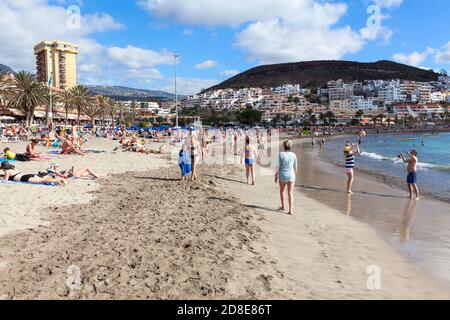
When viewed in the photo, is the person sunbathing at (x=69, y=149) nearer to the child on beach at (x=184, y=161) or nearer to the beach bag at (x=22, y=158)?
the beach bag at (x=22, y=158)

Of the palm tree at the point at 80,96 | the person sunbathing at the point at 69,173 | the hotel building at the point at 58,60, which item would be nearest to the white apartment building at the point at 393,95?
the hotel building at the point at 58,60

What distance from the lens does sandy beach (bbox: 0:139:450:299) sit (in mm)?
3531

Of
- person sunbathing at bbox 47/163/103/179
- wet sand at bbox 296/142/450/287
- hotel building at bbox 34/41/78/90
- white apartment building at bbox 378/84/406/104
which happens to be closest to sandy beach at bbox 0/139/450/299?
wet sand at bbox 296/142/450/287

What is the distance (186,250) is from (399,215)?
18.6 ft

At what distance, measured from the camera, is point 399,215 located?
8070 millimetres

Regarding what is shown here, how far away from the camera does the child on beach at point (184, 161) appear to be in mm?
10016

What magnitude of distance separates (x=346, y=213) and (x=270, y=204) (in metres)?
1.77

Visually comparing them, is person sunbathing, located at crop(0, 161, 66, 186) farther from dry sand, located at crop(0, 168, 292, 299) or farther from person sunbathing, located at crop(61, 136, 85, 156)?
person sunbathing, located at crop(61, 136, 85, 156)

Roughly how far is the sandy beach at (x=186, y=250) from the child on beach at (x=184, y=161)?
1.92m

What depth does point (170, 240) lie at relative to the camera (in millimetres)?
4855

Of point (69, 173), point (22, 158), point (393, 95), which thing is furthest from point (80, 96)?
point (393, 95)

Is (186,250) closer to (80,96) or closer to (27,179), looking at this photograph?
(27,179)

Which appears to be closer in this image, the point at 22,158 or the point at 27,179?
the point at 27,179
